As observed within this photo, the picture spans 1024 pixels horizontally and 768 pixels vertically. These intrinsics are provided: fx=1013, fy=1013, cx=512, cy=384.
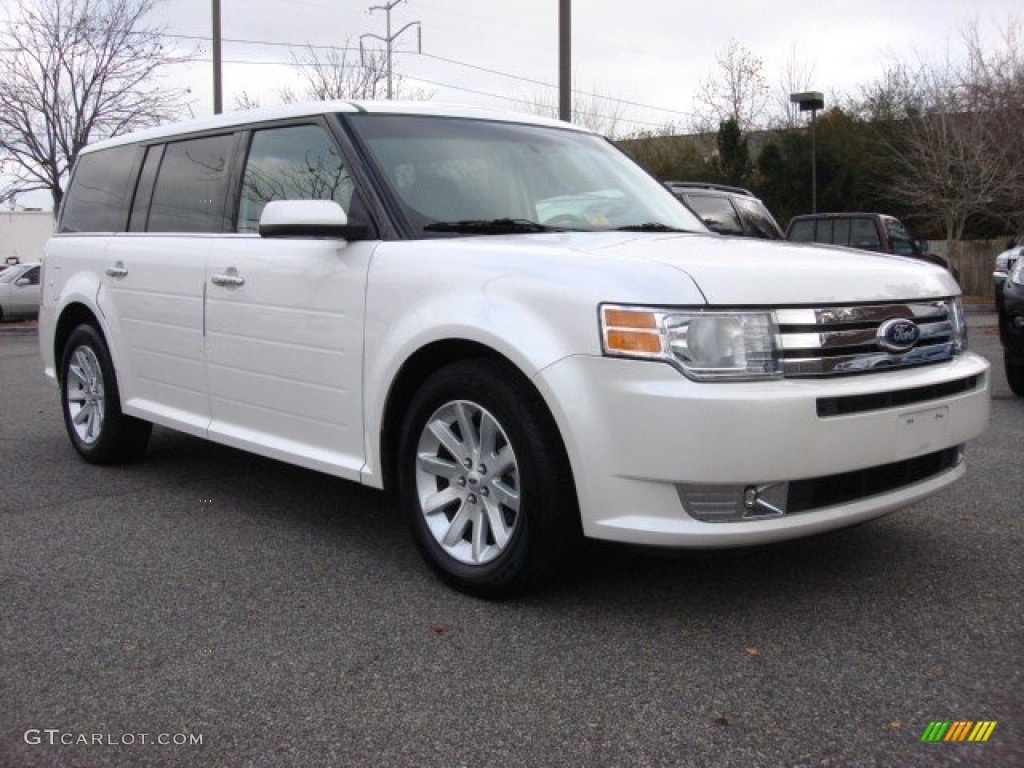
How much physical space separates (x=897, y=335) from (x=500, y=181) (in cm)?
173

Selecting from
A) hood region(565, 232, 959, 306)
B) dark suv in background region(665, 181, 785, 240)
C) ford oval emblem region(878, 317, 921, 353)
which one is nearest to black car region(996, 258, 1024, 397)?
dark suv in background region(665, 181, 785, 240)

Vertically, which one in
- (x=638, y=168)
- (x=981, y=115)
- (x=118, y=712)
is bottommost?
(x=118, y=712)

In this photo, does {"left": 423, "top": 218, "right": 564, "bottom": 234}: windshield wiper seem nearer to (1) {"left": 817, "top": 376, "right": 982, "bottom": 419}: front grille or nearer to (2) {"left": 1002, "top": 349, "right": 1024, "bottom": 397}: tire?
(1) {"left": 817, "top": 376, "right": 982, "bottom": 419}: front grille

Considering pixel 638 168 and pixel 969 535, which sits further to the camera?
pixel 638 168

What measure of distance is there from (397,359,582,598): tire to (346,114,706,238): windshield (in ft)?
2.41

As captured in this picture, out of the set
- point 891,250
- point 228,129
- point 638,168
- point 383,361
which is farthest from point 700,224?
point 891,250

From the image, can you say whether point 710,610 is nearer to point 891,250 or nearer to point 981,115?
point 891,250

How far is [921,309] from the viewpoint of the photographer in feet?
11.5

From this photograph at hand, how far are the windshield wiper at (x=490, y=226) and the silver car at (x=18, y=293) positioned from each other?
70.3 ft

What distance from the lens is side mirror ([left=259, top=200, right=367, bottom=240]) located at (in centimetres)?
377

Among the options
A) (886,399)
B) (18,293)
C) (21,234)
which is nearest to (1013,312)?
(886,399)

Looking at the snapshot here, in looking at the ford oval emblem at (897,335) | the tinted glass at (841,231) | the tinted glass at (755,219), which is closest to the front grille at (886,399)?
the ford oval emblem at (897,335)

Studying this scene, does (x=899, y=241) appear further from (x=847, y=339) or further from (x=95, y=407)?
(x=847, y=339)

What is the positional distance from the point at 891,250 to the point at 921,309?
11.8 m
